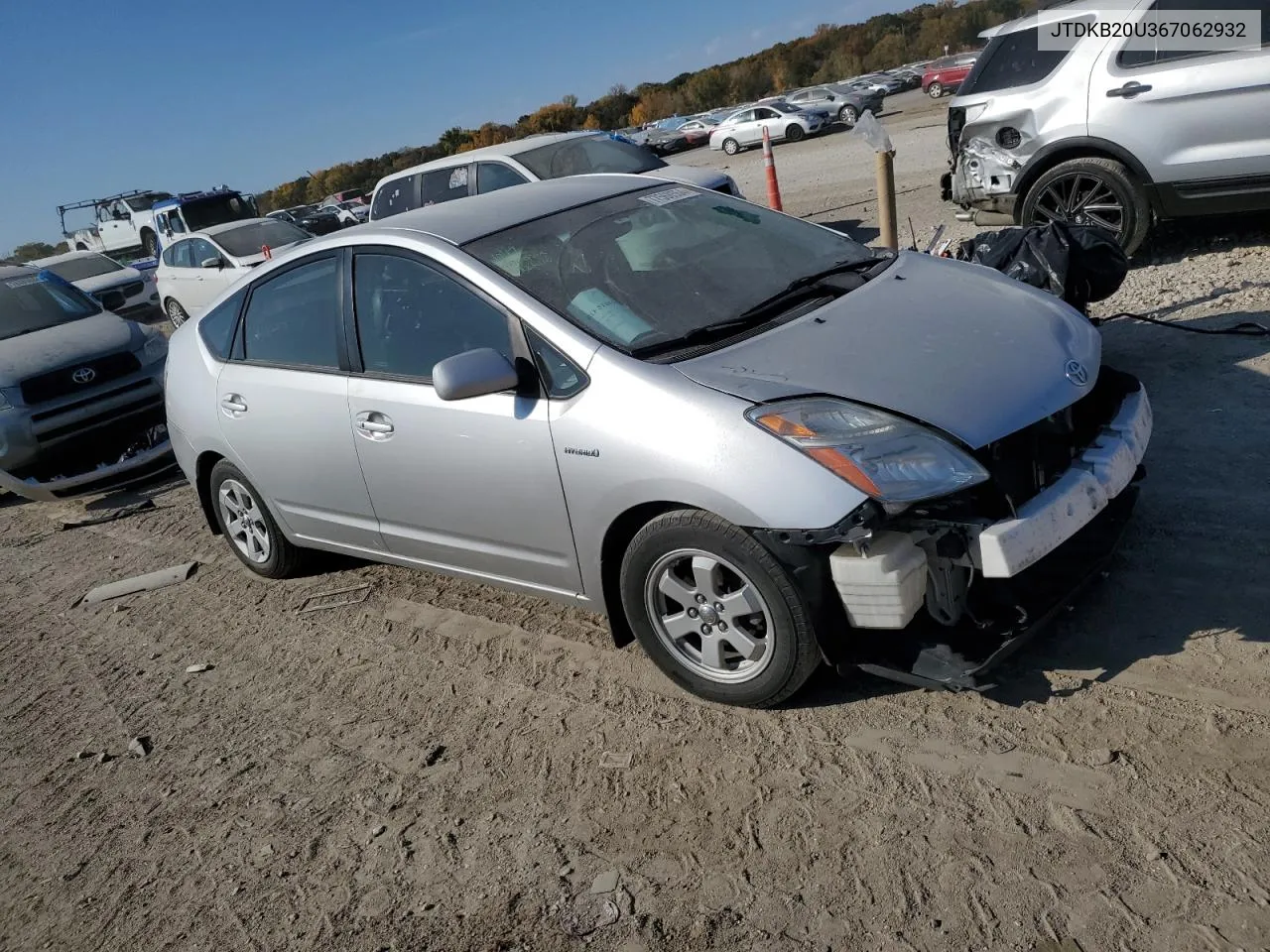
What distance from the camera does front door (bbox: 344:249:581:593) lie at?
374 centimetres

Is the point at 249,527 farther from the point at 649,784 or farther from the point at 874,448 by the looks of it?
the point at 874,448

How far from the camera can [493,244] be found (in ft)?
13.3

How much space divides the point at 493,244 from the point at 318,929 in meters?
2.46

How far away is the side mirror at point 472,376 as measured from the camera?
3.57m

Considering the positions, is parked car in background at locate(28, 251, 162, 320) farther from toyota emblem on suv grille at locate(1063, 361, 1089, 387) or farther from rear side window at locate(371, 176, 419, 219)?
toyota emblem on suv grille at locate(1063, 361, 1089, 387)

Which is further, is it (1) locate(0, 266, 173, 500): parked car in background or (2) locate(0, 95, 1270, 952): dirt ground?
(1) locate(0, 266, 173, 500): parked car in background

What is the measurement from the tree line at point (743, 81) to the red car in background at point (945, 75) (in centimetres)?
2391

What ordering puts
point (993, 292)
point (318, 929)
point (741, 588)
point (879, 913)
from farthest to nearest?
point (993, 292) < point (741, 588) < point (318, 929) < point (879, 913)

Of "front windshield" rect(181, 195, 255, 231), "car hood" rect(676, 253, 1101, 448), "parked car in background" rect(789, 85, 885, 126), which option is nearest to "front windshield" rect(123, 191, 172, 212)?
"front windshield" rect(181, 195, 255, 231)

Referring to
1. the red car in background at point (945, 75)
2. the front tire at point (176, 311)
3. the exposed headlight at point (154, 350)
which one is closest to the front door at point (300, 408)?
the exposed headlight at point (154, 350)

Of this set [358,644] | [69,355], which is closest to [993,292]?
[358,644]

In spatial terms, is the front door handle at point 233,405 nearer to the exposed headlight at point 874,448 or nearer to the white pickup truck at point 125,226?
the exposed headlight at point 874,448

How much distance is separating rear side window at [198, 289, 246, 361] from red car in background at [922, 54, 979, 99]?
116ft

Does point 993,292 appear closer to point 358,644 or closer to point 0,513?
point 358,644
